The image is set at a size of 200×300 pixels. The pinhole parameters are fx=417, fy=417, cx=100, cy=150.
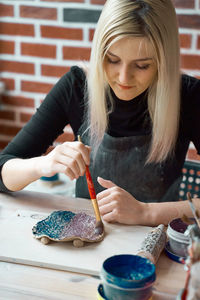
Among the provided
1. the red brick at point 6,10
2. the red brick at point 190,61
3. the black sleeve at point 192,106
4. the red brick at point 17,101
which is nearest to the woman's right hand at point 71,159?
the black sleeve at point 192,106

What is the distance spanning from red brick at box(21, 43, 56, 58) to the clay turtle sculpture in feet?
3.86

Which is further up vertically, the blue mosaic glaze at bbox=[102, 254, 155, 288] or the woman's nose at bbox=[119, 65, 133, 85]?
the woman's nose at bbox=[119, 65, 133, 85]

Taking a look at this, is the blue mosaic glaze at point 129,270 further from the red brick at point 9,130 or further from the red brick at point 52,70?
the red brick at point 9,130

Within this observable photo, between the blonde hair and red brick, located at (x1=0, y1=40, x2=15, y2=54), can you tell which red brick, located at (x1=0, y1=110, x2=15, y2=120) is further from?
the blonde hair

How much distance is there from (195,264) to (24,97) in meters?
1.66

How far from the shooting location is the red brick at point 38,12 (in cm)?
201

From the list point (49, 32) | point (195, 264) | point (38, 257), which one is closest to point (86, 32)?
point (49, 32)

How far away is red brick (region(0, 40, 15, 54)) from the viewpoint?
2.11m

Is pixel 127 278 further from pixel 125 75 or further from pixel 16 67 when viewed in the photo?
pixel 16 67

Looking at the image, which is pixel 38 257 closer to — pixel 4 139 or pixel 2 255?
pixel 2 255

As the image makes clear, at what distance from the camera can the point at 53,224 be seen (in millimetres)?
1013

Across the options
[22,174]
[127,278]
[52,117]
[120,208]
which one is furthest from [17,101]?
[127,278]

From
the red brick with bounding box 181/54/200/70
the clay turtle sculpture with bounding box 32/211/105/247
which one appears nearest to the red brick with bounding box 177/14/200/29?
the red brick with bounding box 181/54/200/70

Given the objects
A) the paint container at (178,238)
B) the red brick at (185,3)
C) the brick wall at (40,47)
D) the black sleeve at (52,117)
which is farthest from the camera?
the brick wall at (40,47)
